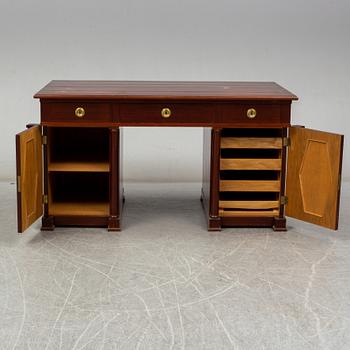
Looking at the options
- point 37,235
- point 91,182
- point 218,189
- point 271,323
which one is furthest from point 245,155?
point 271,323

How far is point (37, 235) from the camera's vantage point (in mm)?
4973

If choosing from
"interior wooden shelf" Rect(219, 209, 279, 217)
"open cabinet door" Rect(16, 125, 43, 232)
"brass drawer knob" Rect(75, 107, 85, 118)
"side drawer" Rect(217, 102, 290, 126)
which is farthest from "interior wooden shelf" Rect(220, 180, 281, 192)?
"open cabinet door" Rect(16, 125, 43, 232)

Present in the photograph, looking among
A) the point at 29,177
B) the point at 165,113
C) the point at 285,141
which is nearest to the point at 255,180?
the point at 285,141

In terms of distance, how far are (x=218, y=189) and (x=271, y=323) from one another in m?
1.61

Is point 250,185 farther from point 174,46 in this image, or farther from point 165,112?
point 174,46

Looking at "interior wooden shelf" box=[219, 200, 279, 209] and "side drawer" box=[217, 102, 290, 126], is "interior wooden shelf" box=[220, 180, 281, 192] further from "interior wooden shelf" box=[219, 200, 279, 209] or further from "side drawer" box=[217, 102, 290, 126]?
"side drawer" box=[217, 102, 290, 126]

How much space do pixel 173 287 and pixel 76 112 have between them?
1.48 metres

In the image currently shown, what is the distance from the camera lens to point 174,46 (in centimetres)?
674

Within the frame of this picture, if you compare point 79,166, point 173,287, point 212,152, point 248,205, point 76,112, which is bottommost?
point 173,287

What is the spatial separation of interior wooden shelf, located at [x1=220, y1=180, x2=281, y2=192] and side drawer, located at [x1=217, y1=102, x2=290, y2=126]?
1.32 ft

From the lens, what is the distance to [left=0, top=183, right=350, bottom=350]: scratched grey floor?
3451 mm

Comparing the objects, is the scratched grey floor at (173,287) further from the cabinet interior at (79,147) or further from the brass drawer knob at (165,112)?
the brass drawer knob at (165,112)

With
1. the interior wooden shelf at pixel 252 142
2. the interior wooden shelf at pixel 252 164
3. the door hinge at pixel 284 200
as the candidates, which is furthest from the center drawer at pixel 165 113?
the door hinge at pixel 284 200

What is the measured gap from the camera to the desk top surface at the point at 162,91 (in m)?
4.90
